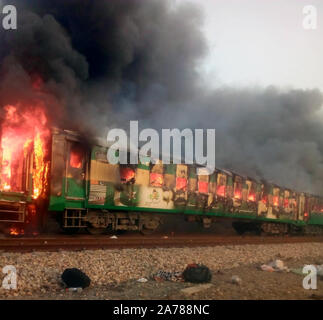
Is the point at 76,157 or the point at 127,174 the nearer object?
the point at 76,157

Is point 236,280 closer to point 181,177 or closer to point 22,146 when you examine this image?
point 22,146

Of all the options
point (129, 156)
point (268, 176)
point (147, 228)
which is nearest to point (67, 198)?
point (129, 156)

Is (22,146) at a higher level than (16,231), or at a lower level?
higher

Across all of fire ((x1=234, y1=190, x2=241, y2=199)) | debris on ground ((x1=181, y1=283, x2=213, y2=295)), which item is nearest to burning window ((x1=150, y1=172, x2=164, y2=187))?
fire ((x1=234, y1=190, x2=241, y2=199))

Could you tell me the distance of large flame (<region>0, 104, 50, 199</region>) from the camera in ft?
34.1

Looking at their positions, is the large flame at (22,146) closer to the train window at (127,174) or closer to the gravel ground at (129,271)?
the gravel ground at (129,271)

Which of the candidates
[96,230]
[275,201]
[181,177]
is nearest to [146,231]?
[96,230]

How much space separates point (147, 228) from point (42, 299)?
8417 mm

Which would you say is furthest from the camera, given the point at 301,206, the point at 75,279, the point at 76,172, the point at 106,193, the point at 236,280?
the point at 301,206

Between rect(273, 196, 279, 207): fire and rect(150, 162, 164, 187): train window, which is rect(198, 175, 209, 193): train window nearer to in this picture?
rect(150, 162, 164, 187): train window

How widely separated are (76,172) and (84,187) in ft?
1.77

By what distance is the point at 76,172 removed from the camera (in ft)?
39.5

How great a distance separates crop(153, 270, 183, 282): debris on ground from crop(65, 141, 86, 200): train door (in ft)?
15.2

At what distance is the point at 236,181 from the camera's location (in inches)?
754
